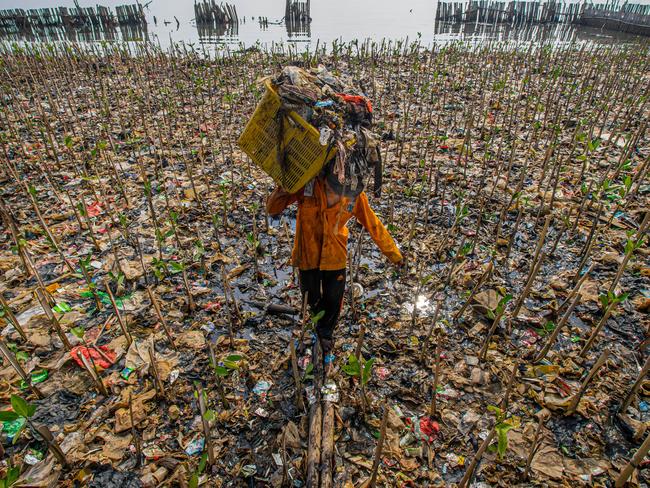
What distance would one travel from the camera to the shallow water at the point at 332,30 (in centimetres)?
1700

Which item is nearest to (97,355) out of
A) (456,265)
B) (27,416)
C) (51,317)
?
(51,317)

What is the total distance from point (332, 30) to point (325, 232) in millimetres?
19342

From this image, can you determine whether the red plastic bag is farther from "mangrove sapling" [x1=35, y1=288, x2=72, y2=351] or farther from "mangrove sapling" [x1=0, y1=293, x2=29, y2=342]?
"mangrove sapling" [x1=0, y1=293, x2=29, y2=342]

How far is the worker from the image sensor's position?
101 inches

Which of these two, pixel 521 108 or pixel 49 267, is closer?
pixel 49 267

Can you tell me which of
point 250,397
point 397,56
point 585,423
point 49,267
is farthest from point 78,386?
point 397,56

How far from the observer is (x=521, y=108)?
8.18m

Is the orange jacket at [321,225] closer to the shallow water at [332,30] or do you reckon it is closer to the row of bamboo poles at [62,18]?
the shallow water at [332,30]

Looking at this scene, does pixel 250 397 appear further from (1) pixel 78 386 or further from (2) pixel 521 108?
(2) pixel 521 108

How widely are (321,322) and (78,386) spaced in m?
1.95

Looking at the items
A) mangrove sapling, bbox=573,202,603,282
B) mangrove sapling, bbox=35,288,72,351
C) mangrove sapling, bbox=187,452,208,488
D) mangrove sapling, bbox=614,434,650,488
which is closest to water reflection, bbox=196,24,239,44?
mangrove sapling, bbox=35,288,72,351

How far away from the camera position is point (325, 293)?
3039 mm

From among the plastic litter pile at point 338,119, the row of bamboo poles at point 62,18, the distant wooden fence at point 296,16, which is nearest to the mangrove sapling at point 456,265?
the plastic litter pile at point 338,119

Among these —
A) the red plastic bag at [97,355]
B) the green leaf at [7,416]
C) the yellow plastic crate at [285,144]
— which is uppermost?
the yellow plastic crate at [285,144]
